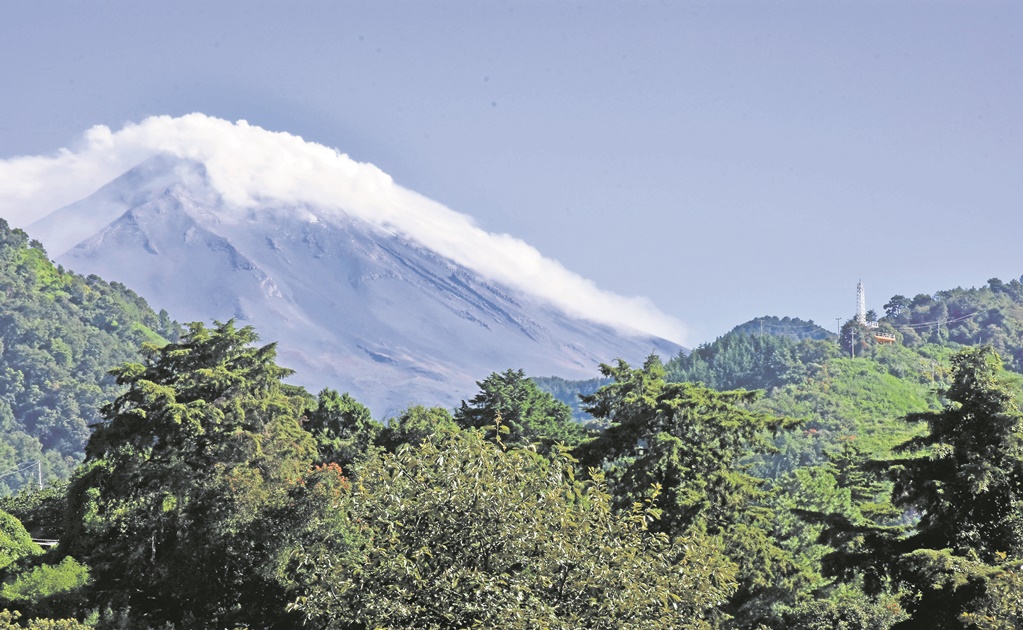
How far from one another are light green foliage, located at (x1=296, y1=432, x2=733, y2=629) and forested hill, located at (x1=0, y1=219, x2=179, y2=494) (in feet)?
472

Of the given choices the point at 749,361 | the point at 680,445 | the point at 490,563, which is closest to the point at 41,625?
the point at 490,563

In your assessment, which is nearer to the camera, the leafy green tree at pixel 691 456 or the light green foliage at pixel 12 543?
the leafy green tree at pixel 691 456

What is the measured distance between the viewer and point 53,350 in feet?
558

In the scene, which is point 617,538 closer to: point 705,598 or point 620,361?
point 705,598

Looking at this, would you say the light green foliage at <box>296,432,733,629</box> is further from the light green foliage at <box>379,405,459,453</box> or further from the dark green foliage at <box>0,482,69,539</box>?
the dark green foliage at <box>0,482,69,539</box>

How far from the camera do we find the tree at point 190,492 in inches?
1149

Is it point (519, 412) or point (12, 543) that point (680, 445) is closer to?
point (12, 543)

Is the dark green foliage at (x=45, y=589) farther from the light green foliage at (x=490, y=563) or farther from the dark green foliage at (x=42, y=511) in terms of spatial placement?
the light green foliage at (x=490, y=563)

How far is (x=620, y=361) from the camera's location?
30.1 meters

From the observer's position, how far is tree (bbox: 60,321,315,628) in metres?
29.2

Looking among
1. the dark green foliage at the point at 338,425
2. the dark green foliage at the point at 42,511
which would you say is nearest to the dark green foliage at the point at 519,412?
the dark green foliage at the point at 338,425

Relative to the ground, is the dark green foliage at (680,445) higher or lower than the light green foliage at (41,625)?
higher

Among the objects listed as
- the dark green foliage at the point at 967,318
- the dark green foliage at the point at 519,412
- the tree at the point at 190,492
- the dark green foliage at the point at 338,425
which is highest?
the dark green foliage at the point at 967,318

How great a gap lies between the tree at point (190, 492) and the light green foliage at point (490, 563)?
603 inches
